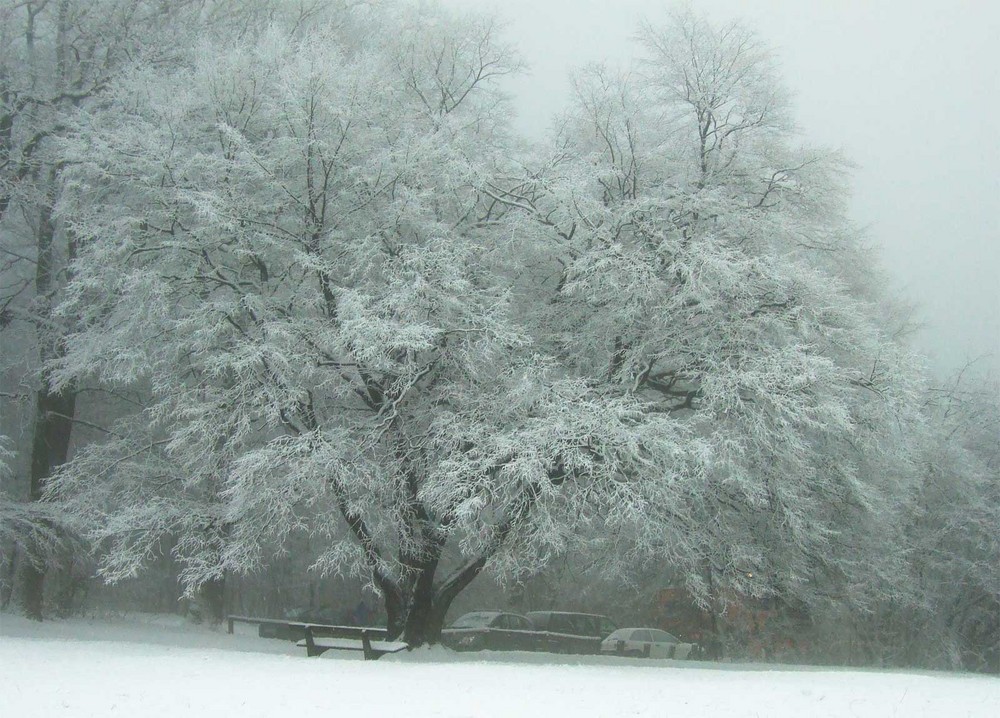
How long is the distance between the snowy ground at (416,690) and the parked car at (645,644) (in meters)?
7.07

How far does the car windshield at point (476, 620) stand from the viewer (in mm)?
18275

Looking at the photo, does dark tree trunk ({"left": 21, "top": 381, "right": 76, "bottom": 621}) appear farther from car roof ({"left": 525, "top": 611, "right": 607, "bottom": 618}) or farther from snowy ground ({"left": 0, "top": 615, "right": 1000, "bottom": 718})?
car roof ({"left": 525, "top": 611, "right": 607, "bottom": 618})

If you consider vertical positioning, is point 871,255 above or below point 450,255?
above

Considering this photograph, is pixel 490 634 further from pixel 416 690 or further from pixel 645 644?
pixel 416 690

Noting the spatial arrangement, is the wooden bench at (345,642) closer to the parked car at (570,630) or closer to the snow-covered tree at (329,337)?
the snow-covered tree at (329,337)

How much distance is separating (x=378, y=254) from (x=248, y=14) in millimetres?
8493

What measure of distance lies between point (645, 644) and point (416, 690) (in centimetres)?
1149

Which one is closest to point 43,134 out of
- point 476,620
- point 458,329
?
point 458,329

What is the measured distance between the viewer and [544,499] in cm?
1176

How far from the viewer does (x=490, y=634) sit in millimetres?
17344

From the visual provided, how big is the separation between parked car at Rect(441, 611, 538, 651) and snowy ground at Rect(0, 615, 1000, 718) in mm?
5602

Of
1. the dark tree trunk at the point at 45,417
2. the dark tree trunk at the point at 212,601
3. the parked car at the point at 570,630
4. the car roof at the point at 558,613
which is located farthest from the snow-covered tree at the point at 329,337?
the car roof at the point at 558,613

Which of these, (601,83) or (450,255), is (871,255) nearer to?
(601,83)

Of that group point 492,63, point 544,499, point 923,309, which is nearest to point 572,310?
point 544,499
